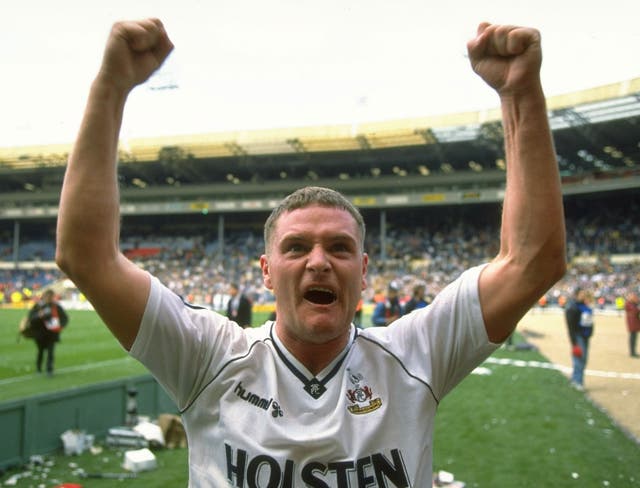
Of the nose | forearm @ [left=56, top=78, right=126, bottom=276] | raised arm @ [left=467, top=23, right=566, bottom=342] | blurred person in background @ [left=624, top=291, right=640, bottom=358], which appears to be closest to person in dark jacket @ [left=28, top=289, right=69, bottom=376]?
forearm @ [left=56, top=78, right=126, bottom=276]

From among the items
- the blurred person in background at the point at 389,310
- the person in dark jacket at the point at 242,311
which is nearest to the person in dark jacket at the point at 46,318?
the person in dark jacket at the point at 242,311

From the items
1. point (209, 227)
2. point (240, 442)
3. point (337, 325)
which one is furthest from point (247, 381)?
point (209, 227)

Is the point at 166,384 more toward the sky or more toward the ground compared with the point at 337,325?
more toward the ground

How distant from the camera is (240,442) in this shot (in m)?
1.85

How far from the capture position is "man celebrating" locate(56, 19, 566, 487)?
1.74 metres

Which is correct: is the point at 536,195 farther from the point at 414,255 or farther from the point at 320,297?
the point at 414,255

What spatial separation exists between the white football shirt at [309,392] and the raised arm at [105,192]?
0.11m

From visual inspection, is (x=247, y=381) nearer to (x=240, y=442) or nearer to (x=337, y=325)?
(x=240, y=442)

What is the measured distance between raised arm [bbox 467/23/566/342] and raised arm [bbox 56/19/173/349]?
108 cm

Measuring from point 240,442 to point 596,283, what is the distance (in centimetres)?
3698

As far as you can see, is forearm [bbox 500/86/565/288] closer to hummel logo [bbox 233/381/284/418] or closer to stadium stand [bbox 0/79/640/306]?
hummel logo [bbox 233/381/284/418]

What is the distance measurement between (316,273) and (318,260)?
0.05m

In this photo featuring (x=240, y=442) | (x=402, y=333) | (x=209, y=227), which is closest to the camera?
(x=240, y=442)

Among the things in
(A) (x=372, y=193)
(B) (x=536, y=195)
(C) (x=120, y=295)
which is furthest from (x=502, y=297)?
(A) (x=372, y=193)
